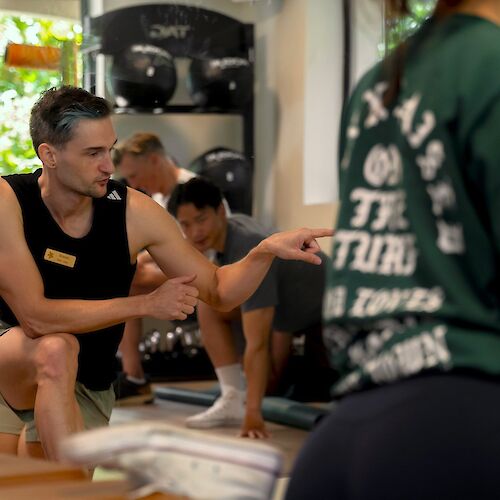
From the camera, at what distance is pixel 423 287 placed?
0.91 metres

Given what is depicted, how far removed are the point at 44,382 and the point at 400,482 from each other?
178 centimetres

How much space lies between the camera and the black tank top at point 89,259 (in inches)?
105

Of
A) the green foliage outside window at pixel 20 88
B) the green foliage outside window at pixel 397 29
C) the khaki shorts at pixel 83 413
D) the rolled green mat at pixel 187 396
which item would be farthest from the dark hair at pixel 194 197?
the green foliage outside window at pixel 397 29

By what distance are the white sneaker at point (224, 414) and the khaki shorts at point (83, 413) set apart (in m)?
2.05

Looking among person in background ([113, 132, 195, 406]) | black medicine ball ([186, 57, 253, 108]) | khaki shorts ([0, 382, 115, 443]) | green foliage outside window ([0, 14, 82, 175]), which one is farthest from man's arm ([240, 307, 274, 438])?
khaki shorts ([0, 382, 115, 443])

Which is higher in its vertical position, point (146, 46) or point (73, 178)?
point (146, 46)

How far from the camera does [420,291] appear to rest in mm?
909

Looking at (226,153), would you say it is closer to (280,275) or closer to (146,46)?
(146,46)

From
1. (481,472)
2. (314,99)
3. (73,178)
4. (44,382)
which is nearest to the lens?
(481,472)

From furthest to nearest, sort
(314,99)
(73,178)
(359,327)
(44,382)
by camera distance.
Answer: (314,99)
(73,178)
(44,382)
(359,327)

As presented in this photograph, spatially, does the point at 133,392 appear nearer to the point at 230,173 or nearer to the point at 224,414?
the point at 224,414

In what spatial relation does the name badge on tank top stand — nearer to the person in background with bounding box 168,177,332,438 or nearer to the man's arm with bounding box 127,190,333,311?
the man's arm with bounding box 127,190,333,311

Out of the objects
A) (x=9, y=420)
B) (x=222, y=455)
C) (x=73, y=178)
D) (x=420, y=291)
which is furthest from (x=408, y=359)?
(x=9, y=420)

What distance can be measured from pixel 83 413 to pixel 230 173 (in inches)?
115
